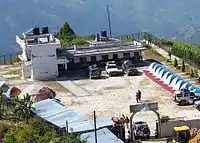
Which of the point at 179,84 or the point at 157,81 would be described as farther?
the point at 157,81

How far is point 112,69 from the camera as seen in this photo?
157ft

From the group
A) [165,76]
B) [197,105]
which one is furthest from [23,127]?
[165,76]

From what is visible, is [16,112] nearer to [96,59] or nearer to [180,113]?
[180,113]

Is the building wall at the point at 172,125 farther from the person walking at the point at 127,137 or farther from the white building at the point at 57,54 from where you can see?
the white building at the point at 57,54

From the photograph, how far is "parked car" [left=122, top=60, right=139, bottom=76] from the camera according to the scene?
4687 cm

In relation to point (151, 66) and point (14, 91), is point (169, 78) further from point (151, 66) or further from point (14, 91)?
point (14, 91)

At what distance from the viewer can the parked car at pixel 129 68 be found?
46.9 m

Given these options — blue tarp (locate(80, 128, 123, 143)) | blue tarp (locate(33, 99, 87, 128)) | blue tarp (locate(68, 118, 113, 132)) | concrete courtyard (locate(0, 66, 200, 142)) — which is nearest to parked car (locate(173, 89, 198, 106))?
concrete courtyard (locate(0, 66, 200, 142))

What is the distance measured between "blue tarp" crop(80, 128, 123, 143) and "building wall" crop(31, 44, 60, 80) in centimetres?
1854

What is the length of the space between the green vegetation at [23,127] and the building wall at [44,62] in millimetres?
11781

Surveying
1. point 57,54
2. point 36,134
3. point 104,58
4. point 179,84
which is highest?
point 57,54

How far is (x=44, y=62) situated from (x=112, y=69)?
5343mm

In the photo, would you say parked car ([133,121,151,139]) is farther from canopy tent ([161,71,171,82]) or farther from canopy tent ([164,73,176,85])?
canopy tent ([161,71,171,82])

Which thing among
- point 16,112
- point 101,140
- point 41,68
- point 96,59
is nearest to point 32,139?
point 101,140
